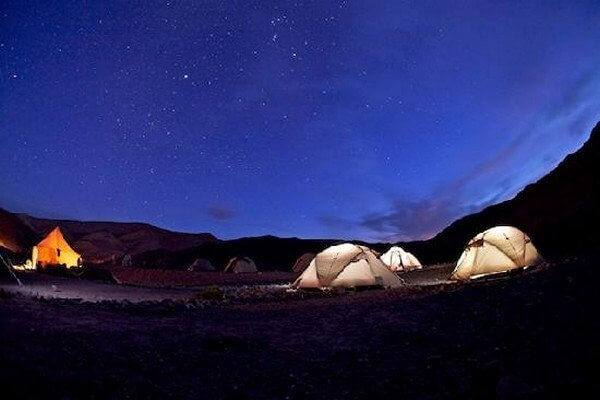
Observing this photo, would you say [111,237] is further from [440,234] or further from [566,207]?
[566,207]

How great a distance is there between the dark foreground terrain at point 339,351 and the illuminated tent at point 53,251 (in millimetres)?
28454

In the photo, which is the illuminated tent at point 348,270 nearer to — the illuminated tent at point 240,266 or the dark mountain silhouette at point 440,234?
the dark mountain silhouette at point 440,234

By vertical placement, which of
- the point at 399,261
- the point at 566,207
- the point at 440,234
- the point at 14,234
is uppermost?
the point at 440,234

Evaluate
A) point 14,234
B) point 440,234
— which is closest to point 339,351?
point 14,234

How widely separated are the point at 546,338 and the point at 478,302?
10.6ft

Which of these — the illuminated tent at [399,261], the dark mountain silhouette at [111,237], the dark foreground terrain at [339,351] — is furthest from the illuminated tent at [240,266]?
the dark foreground terrain at [339,351]

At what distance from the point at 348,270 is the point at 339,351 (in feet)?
32.6

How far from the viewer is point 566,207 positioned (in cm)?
3019

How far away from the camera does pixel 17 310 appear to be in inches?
374

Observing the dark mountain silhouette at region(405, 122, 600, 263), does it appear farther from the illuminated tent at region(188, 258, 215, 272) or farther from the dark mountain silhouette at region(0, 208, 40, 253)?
the dark mountain silhouette at region(0, 208, 40, 253)

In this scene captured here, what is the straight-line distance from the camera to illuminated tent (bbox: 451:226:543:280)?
17234 millimetres

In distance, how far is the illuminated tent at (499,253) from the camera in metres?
17.2

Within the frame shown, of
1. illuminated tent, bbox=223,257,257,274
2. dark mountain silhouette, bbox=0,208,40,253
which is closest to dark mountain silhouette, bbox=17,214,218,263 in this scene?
dark mountain silhouette, bbox=0,208,40,253

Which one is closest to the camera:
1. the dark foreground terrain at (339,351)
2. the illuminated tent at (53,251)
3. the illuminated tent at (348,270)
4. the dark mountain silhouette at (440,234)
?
the dark foreground terrain at (339,351)
